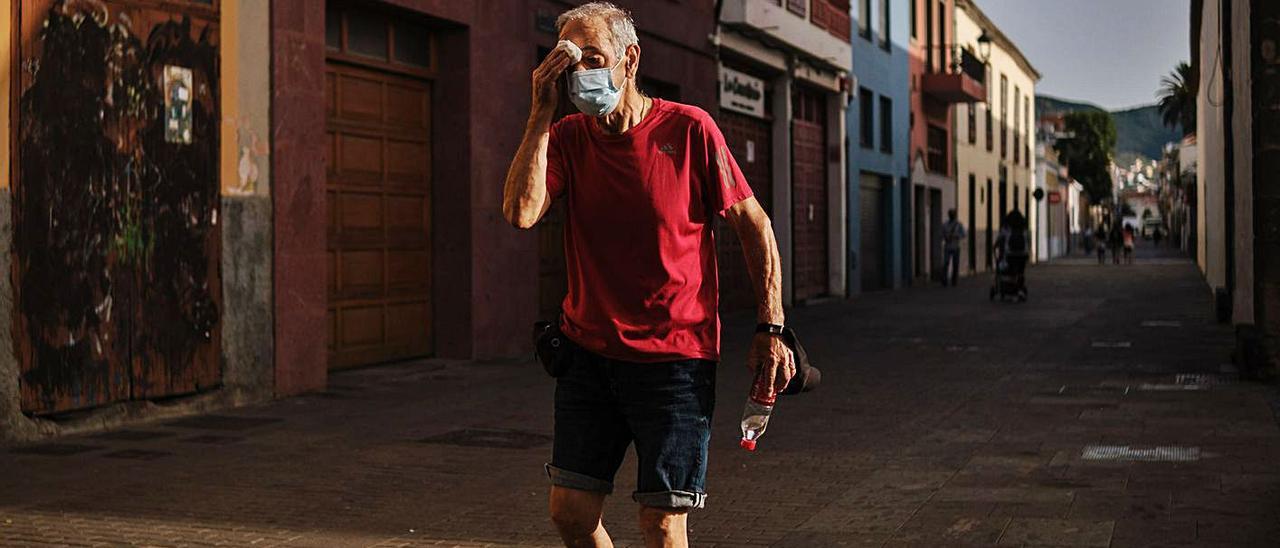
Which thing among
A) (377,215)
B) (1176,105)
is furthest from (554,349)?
(1176,105)

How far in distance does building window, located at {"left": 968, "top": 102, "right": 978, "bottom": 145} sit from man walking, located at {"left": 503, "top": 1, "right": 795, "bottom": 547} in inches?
1579

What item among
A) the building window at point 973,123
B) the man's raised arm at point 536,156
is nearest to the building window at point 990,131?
the building window at point 973,123

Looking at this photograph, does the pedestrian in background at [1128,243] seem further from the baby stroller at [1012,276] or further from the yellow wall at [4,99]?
the yellow wall at [4,99]

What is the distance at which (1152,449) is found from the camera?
26.3 feet

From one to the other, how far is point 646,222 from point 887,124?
29.3 m

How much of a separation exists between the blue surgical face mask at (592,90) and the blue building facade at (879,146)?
2484cm

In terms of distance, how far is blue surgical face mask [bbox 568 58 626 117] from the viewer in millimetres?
3539

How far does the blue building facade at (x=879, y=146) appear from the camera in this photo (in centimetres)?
2908

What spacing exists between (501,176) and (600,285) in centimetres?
1034

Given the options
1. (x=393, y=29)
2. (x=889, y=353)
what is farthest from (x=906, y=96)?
(x=393, y=29)

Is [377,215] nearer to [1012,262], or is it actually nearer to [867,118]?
[1012,262]

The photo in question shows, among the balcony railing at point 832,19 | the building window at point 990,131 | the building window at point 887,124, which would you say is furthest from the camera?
the building window at point 990,131

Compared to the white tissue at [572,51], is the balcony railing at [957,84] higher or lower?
higher

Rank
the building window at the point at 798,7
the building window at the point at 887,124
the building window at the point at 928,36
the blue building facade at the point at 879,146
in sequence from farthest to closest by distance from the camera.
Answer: the building window at the point at 928,36 → the building window at the point at 887,124 → the blue building facade at the point at 879,146 → the building window at the point at 798,7
